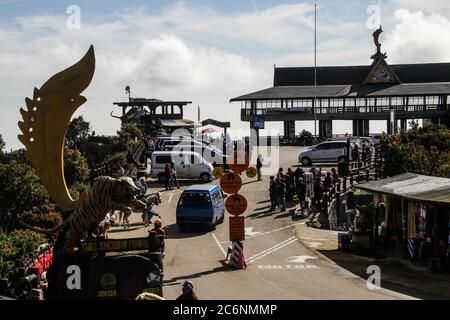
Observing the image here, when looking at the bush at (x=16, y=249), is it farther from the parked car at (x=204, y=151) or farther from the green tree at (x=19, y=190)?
the parked car at (x=204, y=151)

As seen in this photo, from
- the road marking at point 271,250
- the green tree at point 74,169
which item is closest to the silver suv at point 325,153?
the green tree at point 74,169

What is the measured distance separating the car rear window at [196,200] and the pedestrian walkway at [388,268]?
12.2 ft

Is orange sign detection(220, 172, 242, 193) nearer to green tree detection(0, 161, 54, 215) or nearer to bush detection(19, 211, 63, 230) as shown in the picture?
bush detection(19, 211, 63, 230)

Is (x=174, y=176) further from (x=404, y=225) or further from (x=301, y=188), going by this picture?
(x=404, y=225)

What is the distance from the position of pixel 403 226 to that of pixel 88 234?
1314cm

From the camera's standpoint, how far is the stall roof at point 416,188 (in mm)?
19766

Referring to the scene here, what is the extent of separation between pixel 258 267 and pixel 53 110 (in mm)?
9555

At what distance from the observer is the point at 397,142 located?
108 ft

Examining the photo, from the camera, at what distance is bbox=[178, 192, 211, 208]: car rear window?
85.8 ft

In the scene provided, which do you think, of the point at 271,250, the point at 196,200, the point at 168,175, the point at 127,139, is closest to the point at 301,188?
the point at 196,200

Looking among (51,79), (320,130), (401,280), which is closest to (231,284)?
(401,280)

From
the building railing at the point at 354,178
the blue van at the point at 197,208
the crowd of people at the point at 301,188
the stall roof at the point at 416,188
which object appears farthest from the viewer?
the building railing at the point at 354,178

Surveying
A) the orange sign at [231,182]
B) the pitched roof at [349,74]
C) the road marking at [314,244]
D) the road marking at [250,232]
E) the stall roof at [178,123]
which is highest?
the pitched roof at [349,74]
